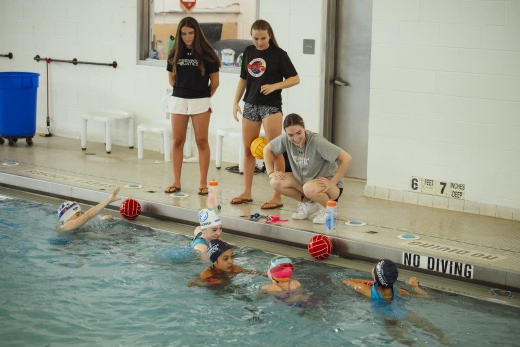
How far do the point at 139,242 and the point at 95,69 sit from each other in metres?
5.24

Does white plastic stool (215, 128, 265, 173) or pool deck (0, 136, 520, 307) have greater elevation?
white plastic stool (215, 128, 265, 173)

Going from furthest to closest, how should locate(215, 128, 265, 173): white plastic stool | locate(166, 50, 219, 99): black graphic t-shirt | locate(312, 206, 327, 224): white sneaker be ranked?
locate(215, 128, 265, 173): white plastic stool
locate(166, 50, 219, 99): black graphic t-shirt
locate(312, 206, 327, 224): white sneaker

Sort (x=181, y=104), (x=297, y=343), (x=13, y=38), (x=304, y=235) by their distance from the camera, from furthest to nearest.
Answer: (x=13, y=38) < (x=181, y=104) < (x=304, y=235) < (x=297, y=343)

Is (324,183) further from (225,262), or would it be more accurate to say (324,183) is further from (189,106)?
(189,106)

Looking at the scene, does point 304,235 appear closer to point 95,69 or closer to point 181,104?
point 181,104

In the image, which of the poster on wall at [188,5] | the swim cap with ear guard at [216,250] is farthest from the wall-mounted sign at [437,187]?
the poster on wall at [188,5]

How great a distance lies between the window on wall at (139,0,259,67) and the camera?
37.8 ft

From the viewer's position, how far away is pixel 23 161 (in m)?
11.6

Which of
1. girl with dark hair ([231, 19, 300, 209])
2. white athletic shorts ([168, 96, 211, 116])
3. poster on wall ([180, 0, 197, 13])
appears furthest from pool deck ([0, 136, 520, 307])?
poster on wall ([180, 0, 197, 13])

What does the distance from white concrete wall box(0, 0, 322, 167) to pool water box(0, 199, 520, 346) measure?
380 centimetres

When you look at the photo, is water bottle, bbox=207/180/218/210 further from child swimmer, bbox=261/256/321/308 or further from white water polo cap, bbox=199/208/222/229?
child swimmer, bbox=261/256/321/308

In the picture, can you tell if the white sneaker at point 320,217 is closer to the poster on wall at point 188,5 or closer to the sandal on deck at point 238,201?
the sandal on deck at point 238,201

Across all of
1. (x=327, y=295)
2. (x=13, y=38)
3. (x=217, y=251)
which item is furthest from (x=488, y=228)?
(x=13, y=38)

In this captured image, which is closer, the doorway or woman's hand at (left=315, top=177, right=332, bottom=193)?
woman's hand at (left=315, top=177, right=332, bottom=193)
